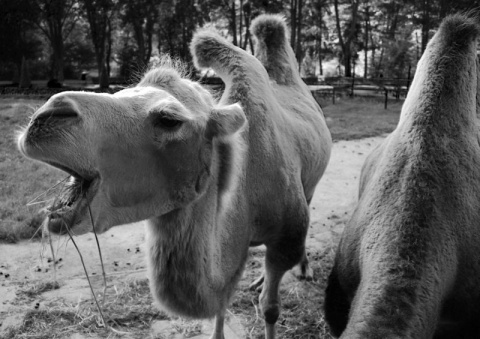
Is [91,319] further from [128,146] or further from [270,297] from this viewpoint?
[128,146]

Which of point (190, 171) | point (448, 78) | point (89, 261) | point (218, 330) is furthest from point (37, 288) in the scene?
point (448, 78)

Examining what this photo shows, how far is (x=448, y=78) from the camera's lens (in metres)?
2.84

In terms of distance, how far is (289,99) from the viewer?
185 inches

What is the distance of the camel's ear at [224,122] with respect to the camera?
2445mm

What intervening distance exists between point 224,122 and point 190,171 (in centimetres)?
30

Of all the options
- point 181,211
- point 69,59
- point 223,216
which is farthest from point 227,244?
point 69,59

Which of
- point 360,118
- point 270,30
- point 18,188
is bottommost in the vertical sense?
point 18,188

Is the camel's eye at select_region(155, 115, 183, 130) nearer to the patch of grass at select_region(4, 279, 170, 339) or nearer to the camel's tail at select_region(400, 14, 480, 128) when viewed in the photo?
the camel's tail at select_region(400, 14, 480, 128)

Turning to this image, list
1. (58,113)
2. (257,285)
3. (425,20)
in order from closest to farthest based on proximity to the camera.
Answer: (58,113), (257,285), (425,20)

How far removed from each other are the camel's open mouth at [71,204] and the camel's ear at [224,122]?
703 mm

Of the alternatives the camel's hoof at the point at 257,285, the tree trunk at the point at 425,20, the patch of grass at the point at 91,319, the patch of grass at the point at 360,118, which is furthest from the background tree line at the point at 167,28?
the patch of grass at the point at 91,319

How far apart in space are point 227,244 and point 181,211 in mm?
515

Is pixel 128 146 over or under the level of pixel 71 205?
over

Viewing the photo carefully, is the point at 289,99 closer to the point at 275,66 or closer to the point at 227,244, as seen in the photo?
the point at 275,66
